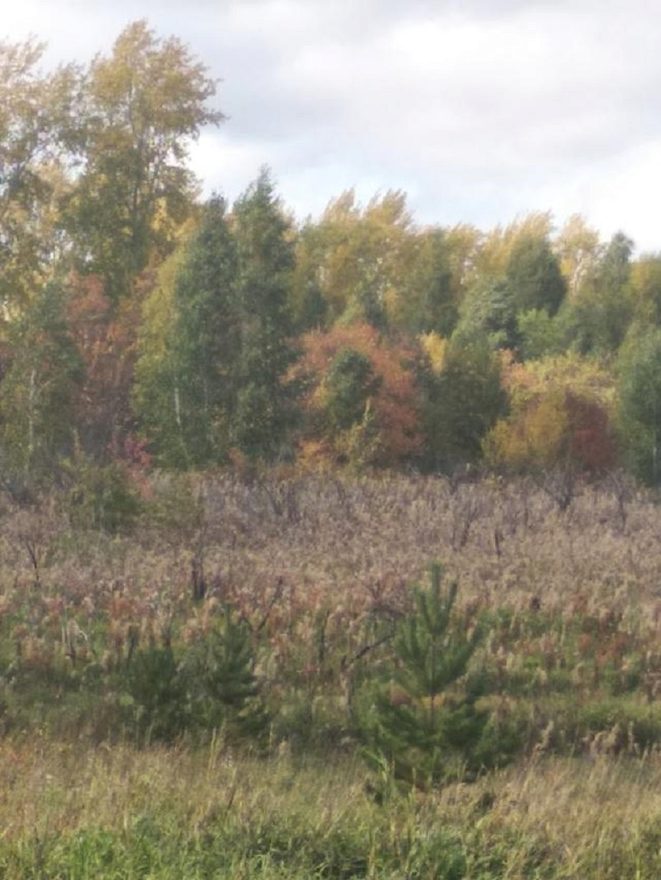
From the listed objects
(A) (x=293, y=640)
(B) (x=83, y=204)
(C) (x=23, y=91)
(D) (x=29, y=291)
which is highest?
(C) (x=23, y=91)

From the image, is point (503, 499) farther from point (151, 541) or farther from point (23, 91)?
point (23, 91)

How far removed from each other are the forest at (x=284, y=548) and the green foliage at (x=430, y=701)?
2 centimetres

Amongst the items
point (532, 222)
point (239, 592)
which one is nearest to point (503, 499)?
point (239, 592)

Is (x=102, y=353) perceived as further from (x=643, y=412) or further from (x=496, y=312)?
(x=496, y=312)

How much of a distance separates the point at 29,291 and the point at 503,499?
19067mm

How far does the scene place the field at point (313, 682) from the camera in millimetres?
5660

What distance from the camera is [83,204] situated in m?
44.4

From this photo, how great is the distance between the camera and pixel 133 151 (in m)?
44.7

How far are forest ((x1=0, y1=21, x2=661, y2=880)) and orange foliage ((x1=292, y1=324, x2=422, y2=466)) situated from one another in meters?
0.12

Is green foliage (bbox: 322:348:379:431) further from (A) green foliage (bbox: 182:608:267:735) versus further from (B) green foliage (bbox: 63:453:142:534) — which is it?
(A) green foliage (bbox: 182:608:267:735)

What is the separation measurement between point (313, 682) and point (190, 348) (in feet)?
68.1

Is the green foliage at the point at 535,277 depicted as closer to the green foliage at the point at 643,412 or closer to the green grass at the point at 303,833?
the green foliage at the point at 643,412

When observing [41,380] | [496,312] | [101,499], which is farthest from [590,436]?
[101,499]

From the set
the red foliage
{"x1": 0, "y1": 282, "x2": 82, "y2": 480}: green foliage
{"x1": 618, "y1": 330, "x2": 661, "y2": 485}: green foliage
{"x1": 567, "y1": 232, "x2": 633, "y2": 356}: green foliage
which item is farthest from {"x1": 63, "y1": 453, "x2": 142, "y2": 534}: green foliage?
{"x1": 567, "y1": 232, "x2": 633, "y2": 356}: green foliage
